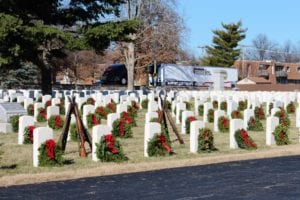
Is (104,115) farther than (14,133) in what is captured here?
Yes

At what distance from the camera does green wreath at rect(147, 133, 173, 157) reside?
42.4 ft

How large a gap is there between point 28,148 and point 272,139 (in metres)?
6.50

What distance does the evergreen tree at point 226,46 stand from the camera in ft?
296

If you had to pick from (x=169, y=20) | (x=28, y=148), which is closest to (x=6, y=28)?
(x=28, y=148)

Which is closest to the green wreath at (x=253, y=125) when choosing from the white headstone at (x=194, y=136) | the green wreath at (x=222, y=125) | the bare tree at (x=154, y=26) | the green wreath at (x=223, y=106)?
the green wreath at (x=222, y=125)

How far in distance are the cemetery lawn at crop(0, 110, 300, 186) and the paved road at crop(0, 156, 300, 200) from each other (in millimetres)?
347

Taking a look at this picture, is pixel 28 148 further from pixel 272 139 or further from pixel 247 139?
pixel 272 139

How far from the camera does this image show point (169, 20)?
48812 mm

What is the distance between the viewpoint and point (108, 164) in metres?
11.6

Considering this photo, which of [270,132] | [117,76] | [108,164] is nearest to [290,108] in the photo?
[270,132]

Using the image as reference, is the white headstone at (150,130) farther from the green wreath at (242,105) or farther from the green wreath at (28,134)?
the green wreath at (242,105)

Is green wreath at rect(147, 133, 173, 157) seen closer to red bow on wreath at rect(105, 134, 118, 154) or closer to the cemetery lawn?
the cemetery lawn

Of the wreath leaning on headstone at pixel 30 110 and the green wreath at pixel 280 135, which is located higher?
the wreath leaning on headstone at pixel 30 110

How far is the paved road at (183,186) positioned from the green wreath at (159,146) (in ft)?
3.94
